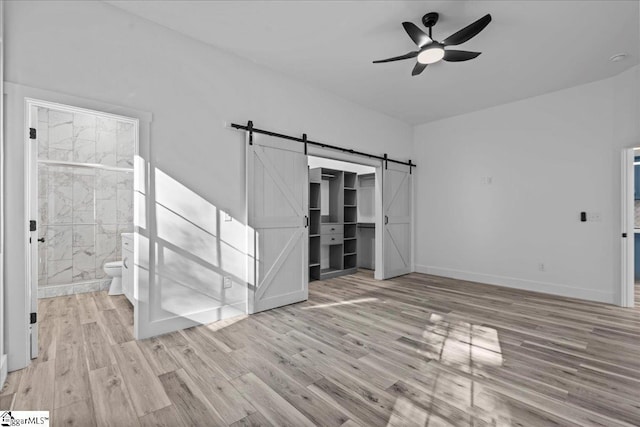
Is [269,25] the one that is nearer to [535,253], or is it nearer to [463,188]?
[463,188]

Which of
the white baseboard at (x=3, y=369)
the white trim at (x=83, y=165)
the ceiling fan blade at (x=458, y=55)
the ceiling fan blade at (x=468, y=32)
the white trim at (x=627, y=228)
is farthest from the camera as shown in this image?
the white trim at (x=83, y=165)

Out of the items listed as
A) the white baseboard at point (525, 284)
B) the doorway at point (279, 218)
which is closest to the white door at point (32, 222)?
the doorway at point (279, 218)

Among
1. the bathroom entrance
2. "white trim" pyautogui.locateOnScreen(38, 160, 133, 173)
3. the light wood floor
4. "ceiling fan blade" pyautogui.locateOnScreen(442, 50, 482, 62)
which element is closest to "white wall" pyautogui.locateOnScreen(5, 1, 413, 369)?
the light wood floor

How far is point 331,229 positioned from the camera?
5984 millimetres

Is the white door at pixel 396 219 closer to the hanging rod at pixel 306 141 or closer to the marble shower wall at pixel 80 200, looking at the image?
the hanging rod at pixel 306 141

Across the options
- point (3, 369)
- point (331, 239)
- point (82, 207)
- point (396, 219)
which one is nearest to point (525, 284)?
point (396, 219)

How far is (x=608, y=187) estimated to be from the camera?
424 centimetres

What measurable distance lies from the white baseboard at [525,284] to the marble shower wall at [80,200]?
586cm

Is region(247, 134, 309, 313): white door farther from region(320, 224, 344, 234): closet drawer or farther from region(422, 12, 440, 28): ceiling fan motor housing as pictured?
region(422, 12, 440, 28): ceiling fan motor housing

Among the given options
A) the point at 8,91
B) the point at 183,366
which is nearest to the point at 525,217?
the point at 183,366

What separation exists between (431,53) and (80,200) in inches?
215

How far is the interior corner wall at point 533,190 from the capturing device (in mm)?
4234

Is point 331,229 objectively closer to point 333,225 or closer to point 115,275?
point 333,225

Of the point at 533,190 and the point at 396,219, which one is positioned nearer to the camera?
the point at 533,190
